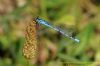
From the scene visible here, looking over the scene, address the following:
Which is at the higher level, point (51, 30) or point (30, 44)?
point (51, 30)

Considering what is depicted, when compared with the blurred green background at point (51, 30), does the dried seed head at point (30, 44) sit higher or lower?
lower

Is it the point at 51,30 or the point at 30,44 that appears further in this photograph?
the point at 51,30

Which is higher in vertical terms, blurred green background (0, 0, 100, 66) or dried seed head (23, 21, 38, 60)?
blurred green background (0, 0, 100, 66)

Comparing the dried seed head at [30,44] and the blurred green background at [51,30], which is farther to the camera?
the blurred green background at [51,30]

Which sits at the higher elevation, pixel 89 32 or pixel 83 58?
pixel 89 32

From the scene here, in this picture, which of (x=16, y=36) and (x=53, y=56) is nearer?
(x=53, y=56)

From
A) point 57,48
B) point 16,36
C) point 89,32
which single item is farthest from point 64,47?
point 16,36

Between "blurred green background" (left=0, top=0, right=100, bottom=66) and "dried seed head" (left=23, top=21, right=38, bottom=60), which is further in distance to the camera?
"blurred green background" (left=0, top=0, right=100, bottom=66)

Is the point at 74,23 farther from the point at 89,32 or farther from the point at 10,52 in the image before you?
the point at 10,52
